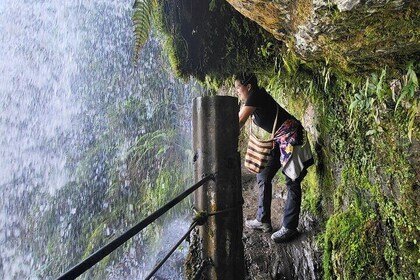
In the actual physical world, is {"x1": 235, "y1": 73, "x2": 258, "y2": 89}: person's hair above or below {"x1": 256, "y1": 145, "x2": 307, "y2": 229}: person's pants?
above

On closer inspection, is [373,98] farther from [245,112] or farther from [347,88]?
[245,112]

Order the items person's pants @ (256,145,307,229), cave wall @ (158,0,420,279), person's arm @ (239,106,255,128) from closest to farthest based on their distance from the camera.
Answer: cave wall @ (158,0,420,279)
person's arm @ (239,106,255,128)
person's pants @ (256,145,307,229)

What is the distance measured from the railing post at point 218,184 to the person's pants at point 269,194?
2046mm

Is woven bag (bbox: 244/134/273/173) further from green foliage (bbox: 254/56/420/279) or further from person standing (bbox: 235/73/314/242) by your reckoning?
green foliage (bbox: 254/56/420/279)

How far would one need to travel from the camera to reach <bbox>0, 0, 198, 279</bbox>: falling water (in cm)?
1030

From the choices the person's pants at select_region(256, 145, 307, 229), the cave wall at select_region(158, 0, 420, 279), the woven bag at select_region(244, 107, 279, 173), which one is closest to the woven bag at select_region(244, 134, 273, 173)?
the woven bag at select_region(244, 107, 279, 173)

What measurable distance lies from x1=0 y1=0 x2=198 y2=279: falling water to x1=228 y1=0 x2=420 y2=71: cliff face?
854 centimetres

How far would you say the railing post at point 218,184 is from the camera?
2.28m

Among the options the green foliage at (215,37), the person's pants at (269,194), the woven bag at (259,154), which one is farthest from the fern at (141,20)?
the person's pants at (269,194)

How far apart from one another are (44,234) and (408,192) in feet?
35.7

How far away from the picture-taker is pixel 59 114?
41.4ft

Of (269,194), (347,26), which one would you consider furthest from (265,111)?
(347,26)

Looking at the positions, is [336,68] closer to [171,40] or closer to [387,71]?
[387,71]

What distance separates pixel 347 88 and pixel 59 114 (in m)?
12.1
